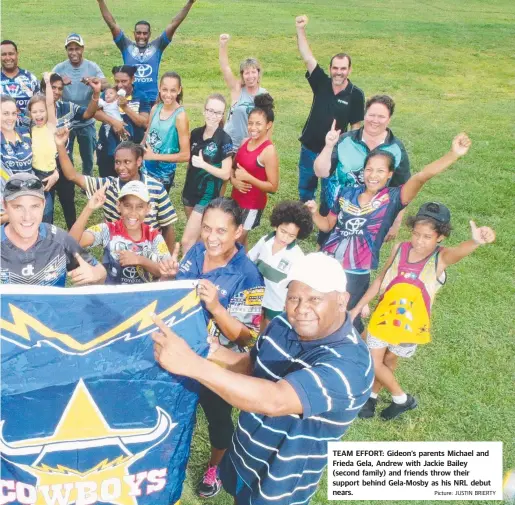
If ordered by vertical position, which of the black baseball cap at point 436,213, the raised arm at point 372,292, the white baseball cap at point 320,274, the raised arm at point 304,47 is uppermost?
the raised arm at point 304,47

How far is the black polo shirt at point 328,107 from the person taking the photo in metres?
6.45

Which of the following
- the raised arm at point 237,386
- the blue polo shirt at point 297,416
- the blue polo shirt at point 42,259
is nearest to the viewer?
the raised arm at point 237,386

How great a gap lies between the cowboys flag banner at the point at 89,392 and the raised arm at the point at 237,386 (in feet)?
1.73

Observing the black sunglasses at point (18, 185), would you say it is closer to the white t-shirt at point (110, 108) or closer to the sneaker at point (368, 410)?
the sneaker at point (368, 410)

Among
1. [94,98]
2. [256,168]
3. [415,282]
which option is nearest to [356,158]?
[256,168]

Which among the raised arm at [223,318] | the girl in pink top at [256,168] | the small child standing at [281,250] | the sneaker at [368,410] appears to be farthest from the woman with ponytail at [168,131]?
the sneaker at [368,410]

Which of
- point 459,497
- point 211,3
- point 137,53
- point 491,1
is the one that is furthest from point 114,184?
point 491,1

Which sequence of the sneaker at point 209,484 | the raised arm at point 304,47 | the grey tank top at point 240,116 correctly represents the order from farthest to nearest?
the grey tank top at point 240,116 → the raised arm at point 304,47 → the sneaker at point 209,484

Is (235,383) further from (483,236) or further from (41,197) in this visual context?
(483,236)

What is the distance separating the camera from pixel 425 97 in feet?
54.3

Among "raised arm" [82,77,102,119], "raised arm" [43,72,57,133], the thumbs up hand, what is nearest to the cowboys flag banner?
the thumbs up hand

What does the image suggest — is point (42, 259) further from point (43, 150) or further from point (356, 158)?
point (356, 158)

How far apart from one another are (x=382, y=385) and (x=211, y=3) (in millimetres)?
28147

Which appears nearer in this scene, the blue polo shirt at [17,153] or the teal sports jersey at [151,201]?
the teal sports jersey at [151,201]
